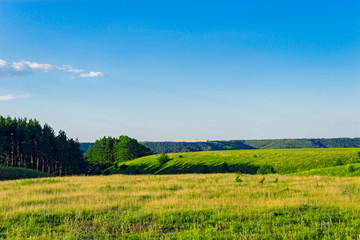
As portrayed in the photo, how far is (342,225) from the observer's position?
316 inches

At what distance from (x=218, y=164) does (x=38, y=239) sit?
5775cm

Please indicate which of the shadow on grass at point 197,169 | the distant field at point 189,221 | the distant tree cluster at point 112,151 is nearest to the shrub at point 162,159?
the shadow on grass at point 197,169

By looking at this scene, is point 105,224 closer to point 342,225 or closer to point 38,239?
point 38,239

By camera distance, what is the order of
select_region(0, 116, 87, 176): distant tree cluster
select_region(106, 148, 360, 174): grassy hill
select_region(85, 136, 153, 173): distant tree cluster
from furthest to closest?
select_region(85, 136, 153, 173): distant tree cluster → select_region(0, 116, 87, 176): distant tree cluster → select_region(106, 148, 360, 174): grassy hill

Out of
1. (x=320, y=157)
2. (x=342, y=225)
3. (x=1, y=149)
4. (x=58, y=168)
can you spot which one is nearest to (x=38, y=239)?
(x=342, y=225)

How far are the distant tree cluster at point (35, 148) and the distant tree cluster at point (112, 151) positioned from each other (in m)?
28.0

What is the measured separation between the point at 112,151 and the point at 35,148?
5373 centimetres

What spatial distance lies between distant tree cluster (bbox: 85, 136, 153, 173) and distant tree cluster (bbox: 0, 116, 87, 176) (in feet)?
91.8

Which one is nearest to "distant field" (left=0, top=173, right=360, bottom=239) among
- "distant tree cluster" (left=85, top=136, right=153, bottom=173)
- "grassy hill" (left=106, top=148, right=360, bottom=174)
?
"grassy hill" (left=106, top=148, right=360, bottom=174)

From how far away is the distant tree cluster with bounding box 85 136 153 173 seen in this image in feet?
364

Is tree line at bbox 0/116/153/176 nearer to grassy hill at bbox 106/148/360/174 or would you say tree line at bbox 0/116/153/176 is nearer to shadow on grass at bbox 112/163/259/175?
shadow on grass at bbox 112/163/259/175

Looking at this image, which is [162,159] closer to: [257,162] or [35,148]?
[257,162]

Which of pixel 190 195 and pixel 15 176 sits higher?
pixel 190 195

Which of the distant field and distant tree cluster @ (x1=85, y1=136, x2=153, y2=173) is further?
distant tree cluster @ (x1=85, y1=136, x2=153, y2=173)
